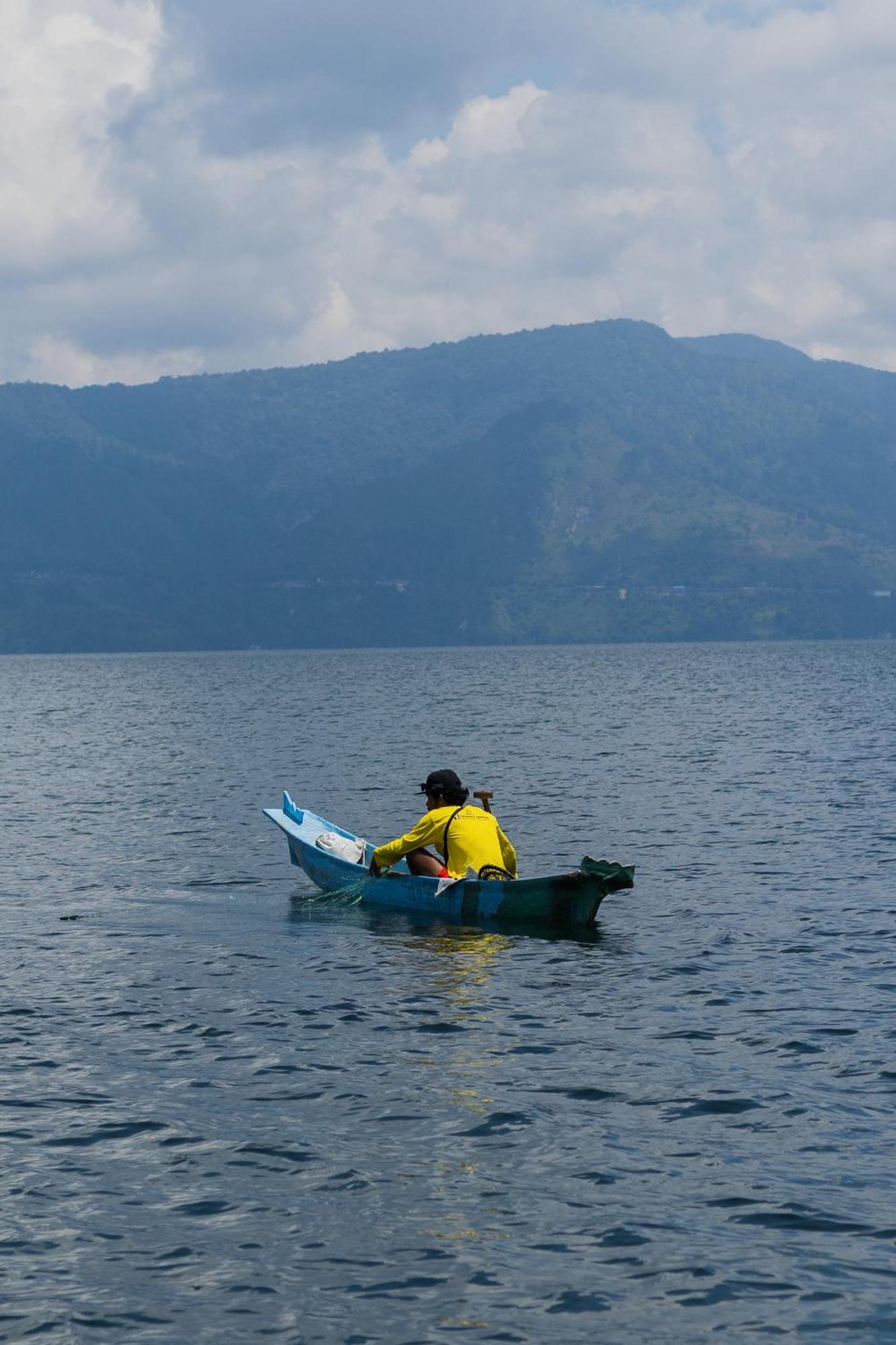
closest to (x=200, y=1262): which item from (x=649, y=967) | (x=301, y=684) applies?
(x=649, y=967)

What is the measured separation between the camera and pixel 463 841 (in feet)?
82.2

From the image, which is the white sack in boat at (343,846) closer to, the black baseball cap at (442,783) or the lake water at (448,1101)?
the lake water at (448,1101)

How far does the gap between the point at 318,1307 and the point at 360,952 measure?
41.4 ft

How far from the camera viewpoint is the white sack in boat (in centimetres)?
2928

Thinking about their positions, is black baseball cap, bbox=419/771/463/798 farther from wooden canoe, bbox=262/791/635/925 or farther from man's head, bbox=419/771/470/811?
wooden canoe, bbox=262/791/635/925

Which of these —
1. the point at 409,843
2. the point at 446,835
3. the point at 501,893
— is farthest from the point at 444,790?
the point at 501,893

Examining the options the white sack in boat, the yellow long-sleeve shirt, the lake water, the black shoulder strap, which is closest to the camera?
the lake water

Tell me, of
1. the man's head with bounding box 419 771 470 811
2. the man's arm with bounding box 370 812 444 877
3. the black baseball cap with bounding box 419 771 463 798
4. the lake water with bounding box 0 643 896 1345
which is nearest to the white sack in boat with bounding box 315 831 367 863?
the lake water with bounding box 0 643 896 1345

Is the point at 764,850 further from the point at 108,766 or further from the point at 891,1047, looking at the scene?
the point at 108,766

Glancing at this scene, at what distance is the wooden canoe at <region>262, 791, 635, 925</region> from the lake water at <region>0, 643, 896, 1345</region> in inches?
22.9

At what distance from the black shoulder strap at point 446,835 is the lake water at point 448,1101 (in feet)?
4.35

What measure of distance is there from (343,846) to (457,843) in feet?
16.9

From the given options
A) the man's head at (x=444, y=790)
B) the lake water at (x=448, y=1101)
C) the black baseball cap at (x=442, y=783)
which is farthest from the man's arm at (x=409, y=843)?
the lake water at (x=448, y=1101)

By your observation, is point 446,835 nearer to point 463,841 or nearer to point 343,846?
point 463,841
